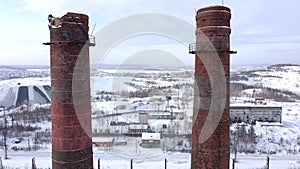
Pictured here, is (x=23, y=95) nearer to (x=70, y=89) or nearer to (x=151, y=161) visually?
(x=151, y=161)

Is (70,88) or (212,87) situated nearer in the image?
(70,88)

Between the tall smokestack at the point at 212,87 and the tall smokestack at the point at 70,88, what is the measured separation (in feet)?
13.7

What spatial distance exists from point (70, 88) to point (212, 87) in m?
5.17

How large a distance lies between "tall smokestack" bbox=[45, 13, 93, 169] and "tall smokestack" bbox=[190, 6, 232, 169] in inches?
165

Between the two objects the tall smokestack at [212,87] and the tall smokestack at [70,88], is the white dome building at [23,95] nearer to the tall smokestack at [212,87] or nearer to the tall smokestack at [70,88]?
the tall smokestack at [70,88]

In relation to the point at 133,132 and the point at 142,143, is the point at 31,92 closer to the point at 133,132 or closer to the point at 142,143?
the point at 133,132

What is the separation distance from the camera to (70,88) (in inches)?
330

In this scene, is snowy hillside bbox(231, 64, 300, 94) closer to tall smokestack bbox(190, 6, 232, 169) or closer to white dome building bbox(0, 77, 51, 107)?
white dome building bbox(0, 77, 51, 107)

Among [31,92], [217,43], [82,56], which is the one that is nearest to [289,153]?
[217,43]

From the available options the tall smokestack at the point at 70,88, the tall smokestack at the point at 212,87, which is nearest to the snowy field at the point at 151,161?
the tall smokestack at the point at 212,87

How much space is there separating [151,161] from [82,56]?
38.5ft

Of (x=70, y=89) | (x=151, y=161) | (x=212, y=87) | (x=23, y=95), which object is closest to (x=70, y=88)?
(x=70, y=89)

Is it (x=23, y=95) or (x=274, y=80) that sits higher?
(x=274, y=80)

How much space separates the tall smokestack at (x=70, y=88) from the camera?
8.21 m
